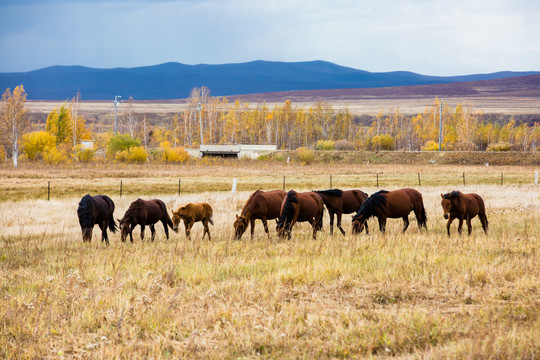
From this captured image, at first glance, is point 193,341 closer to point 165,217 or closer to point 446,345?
point 446,345

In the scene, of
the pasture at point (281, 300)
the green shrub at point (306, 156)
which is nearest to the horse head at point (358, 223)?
the pasture at point (281, 300)

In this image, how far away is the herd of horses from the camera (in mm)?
14352

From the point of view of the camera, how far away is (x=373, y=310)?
6840mm

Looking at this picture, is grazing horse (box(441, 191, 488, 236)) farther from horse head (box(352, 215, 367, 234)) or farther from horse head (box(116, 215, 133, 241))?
horse head (box(116, 215, 133, 241))

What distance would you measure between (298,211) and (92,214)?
6114 mm

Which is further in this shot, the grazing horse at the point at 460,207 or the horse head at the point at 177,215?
the horse head at the point at 177,215

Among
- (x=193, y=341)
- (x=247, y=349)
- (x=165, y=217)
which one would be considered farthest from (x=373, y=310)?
(x=165, y=217)

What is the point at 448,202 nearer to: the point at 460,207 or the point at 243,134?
the point at 460,207

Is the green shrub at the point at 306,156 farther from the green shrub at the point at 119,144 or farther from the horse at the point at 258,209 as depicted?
the horse at the point at 258,209

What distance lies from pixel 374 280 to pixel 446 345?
2.66 m

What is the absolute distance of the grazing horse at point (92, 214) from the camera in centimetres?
1545

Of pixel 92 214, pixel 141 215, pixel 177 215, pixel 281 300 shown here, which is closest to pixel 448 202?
pixel 177 215

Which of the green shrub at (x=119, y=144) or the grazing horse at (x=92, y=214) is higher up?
the green shrub at (x=119, y=144)

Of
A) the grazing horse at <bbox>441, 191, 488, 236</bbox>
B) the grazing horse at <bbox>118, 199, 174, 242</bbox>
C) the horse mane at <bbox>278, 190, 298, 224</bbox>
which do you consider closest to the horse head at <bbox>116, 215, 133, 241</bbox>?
the grazing horse at <bbox>118, 199, 174, 242</bbox>
